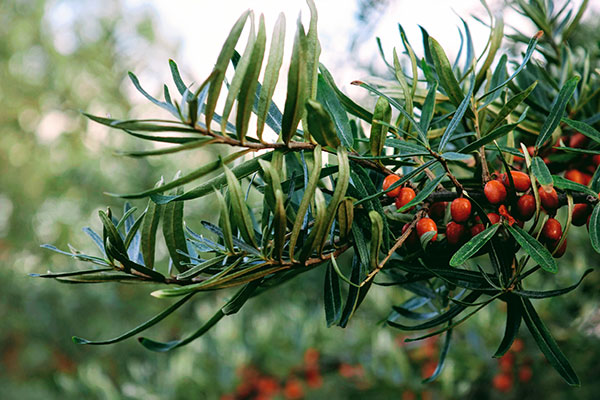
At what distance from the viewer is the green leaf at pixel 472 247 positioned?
0.62 ft

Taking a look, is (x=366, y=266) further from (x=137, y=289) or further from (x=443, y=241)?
(x=137, y=289)

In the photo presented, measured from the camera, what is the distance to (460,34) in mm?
304

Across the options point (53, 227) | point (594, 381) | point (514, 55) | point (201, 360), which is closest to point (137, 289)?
point (53, 227)

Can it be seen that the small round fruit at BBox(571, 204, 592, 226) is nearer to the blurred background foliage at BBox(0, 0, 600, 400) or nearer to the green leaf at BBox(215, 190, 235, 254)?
the green leaf at BBox(215, 190, 235, 254)

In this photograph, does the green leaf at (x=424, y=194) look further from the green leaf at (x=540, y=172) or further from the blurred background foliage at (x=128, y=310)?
the blurred background foliage at (x=128, y=310)

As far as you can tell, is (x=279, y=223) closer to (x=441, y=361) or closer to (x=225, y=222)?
(x=225, y=222)

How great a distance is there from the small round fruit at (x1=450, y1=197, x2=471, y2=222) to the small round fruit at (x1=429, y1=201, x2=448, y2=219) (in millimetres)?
25

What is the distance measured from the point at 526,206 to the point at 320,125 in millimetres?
100

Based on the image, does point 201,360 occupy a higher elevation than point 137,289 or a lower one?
higher

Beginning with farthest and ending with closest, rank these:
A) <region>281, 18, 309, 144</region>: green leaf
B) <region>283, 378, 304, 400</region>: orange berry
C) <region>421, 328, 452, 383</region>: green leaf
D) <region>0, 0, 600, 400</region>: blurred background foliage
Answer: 1. <region>283, 378, 304, 400</region>: orange berry
2. <region>0, 0, 600, 400</region>: blurred background foliage
3. <region>421, 328, 452, 383</region>: green leaf
4. <region>281, 18, 309, 144</region>: green leaf

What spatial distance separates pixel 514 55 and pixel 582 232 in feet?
1.48

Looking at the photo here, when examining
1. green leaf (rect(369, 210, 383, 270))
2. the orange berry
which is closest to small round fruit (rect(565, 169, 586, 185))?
green leaf (rect(369, 210, 383, 270))

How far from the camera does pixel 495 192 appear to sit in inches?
8.3

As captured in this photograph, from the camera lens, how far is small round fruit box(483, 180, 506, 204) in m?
0.21
